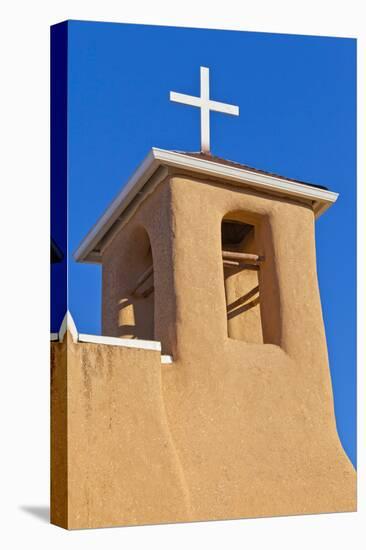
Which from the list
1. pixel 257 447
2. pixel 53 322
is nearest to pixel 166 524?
pixel 257 447

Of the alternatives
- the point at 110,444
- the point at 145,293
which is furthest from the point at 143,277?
the point at 110,444

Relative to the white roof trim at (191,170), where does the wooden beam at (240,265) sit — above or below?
below

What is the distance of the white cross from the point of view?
1247cm

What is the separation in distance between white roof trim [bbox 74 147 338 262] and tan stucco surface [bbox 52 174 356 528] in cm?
14

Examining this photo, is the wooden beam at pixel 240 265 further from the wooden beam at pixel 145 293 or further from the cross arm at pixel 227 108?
the cross arm at pixel 227 108

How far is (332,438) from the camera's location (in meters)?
12.7

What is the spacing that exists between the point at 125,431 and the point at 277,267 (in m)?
2.53

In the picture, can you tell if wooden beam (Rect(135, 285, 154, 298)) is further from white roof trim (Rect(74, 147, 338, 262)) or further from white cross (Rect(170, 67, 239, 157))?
white cross (Rect(170, 67, 239, 157))

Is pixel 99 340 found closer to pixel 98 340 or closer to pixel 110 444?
pixel 98 340

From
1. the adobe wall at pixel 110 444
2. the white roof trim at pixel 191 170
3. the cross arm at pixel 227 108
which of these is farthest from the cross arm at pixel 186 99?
the adobe wall at pixel 110 444

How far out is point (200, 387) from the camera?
39.7ft

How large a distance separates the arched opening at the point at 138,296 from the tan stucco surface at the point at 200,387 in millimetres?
12

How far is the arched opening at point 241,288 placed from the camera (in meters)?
13.9

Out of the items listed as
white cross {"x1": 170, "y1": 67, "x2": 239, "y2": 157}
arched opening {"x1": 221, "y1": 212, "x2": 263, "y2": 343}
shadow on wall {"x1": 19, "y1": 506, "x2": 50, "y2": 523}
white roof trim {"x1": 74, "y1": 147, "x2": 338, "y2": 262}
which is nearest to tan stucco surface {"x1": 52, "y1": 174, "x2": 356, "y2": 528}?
white roof trim {"x1": 74, "y1": 147, "x2": 338, "y2": 262}
